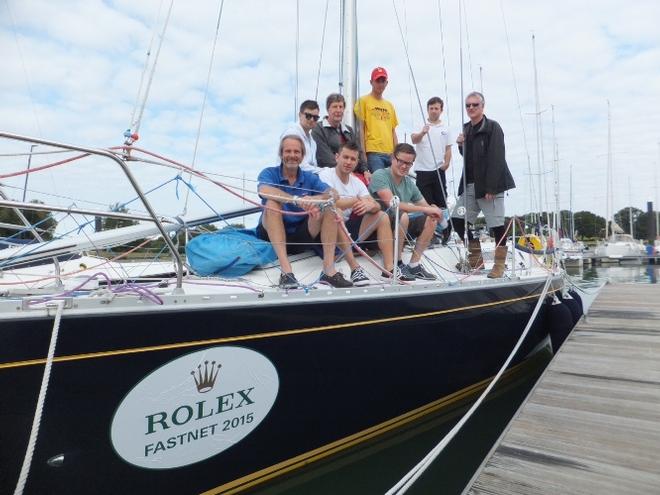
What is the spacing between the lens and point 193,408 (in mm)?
2211

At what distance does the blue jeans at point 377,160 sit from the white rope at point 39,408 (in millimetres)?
3683

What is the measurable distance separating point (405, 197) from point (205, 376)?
2.31 meters

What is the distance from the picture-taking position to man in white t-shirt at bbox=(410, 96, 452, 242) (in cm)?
520

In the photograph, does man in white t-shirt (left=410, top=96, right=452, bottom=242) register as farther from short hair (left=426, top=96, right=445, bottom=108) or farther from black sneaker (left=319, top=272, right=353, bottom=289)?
black sneaker (left=319, top=272, right=353, bottom=289)

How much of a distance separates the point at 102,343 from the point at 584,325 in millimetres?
5382

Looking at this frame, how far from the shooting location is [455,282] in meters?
3.70

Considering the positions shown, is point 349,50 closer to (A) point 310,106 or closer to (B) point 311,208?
(A) point 310,106

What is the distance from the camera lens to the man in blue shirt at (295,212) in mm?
3018

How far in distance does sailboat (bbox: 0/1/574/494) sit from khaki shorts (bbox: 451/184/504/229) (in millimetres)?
1456

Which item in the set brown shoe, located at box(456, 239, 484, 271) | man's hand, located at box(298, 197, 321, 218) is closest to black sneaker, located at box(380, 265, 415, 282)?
man's hand, located at box(298, 197, 321, 218)

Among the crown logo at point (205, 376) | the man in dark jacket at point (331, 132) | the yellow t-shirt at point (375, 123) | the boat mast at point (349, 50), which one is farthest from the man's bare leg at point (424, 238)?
the crown logo at point (205, 376)

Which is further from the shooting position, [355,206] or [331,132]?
[331,132]

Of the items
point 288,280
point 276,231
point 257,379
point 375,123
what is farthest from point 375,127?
point 257,379

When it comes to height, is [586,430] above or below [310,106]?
below
